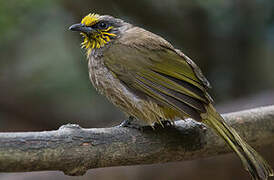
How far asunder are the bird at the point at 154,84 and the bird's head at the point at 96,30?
1 centimetres

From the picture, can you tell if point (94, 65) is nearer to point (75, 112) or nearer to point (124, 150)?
point (124, 150)

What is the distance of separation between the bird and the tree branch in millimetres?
200

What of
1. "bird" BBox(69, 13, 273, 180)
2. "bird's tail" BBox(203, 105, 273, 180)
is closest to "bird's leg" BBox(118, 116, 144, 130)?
"bird" BBox(69, 13, 273, 180)

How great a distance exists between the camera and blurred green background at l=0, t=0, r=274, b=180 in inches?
235

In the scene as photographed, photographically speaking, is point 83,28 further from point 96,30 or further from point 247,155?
point 247,155

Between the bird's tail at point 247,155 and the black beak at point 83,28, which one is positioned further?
the black beak at point 83,28

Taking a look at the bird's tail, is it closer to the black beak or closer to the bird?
the bird

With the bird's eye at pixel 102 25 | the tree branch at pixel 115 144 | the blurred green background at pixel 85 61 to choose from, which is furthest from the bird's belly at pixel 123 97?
the blurred green background at pixel 85 61

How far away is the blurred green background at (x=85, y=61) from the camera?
596 cm

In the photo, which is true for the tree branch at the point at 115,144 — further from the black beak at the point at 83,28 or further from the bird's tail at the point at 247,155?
the black beak at the point at 83,28

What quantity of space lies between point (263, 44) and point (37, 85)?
12.2ft

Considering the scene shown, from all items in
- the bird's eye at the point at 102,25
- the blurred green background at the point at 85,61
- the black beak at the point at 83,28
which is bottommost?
the blurred green background at the point at 85,61

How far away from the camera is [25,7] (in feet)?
20.4

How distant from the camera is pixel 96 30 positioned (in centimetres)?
385
